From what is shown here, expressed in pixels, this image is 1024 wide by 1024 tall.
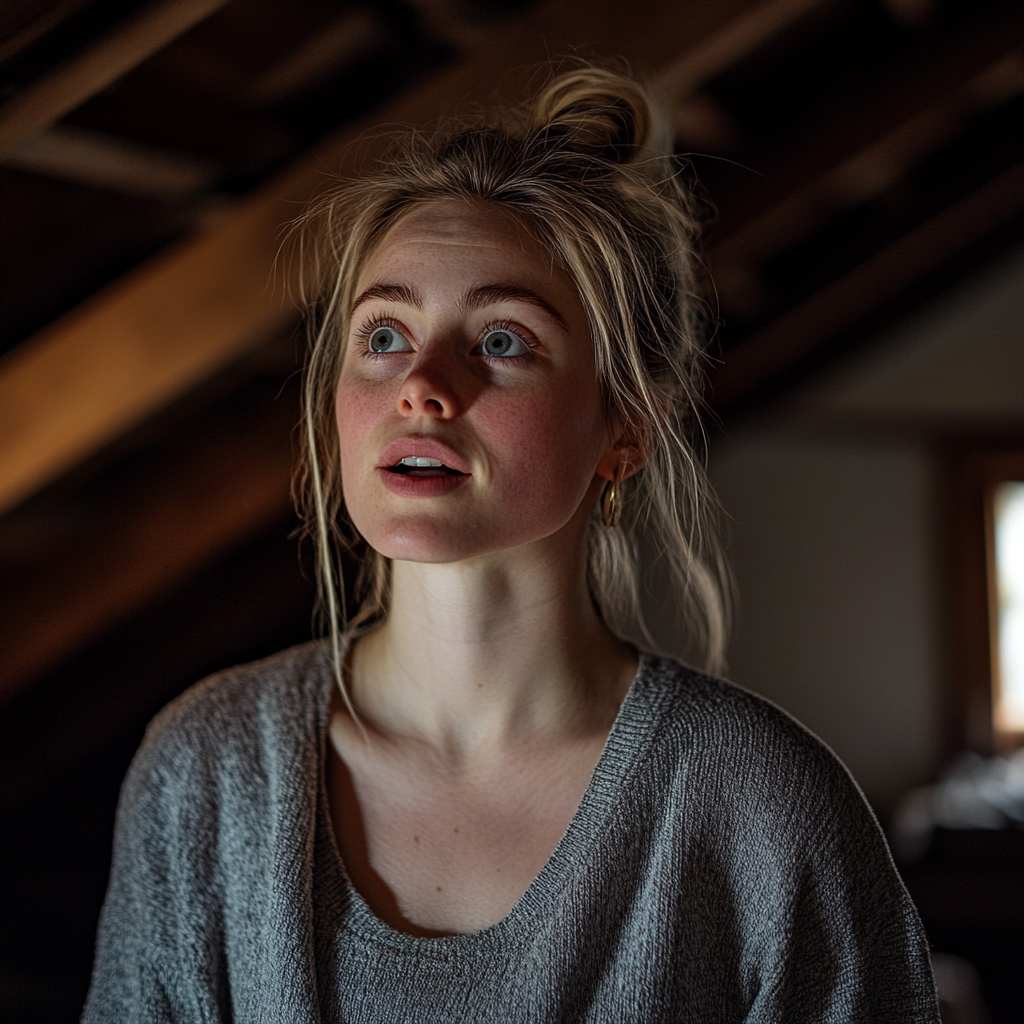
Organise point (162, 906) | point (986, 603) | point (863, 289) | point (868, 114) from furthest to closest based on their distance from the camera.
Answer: point (986, 603), point (863, 289), point (868, 114), point (162, 906)

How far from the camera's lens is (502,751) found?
3.35 ft

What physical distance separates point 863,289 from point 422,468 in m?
3.44

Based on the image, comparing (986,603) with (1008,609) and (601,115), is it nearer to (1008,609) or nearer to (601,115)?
(1008,609)

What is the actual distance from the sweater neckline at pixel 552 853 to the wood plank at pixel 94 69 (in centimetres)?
59

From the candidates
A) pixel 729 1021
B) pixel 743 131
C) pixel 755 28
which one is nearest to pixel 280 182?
pixel 755 28

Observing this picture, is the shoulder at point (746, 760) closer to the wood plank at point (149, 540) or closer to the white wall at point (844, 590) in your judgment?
the wood plank at point (149, 540)

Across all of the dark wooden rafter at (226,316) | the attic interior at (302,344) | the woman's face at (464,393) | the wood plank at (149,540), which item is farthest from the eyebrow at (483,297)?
the wood plank at (149,540)

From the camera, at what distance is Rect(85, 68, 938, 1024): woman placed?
0.92 metres

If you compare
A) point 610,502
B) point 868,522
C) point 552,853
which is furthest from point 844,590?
point 552,853

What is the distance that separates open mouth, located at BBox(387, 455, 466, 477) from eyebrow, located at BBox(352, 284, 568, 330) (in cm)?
13

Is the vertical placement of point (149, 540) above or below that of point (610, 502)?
above

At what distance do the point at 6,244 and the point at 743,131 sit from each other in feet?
5.67

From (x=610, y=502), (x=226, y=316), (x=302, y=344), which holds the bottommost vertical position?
(x=610, y=502)

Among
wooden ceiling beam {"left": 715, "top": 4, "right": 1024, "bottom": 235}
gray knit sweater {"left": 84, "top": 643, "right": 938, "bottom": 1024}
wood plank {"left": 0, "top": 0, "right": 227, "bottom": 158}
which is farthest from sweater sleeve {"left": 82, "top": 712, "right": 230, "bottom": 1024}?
wooden ceiling beam {"left": 715, "top": 4, "right": 1024, "bottom": 235}
